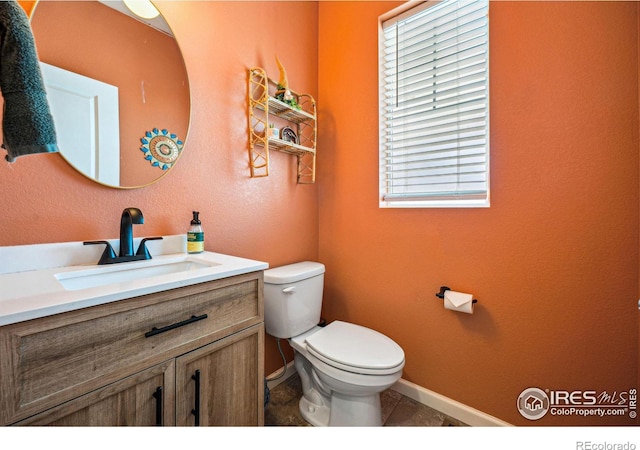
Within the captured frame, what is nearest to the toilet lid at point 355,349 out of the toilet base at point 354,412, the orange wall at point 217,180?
the toilet base at point 354,412

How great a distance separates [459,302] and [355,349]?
55cm

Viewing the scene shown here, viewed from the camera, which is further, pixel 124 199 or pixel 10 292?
pixel 124 199

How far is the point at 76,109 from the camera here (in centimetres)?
95

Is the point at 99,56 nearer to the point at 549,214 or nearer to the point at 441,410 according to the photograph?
the point at 549,214

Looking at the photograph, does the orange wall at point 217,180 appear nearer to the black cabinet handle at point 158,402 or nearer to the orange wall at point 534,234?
the orange wall at point 534,234

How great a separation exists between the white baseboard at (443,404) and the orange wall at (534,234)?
4 cm

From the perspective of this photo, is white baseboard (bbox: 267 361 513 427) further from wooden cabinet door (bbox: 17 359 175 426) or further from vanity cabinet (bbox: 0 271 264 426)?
wooden cabinet door (bbox: 17 359 175 426)

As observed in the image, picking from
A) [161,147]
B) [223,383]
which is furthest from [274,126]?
[223,383]

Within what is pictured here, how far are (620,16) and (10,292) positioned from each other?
2.13m

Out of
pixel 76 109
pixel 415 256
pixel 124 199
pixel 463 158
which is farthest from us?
pixel 415 256

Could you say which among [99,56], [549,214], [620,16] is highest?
[620,16]

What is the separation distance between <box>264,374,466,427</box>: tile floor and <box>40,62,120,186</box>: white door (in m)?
1.35

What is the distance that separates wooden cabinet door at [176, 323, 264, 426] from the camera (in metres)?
0.80
